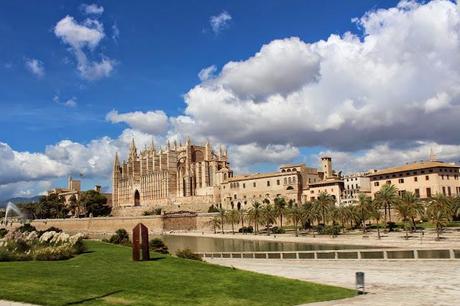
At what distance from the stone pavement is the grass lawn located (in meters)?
1.37

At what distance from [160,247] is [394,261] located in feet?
55.8

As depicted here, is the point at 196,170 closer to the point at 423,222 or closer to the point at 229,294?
the point at 423,222

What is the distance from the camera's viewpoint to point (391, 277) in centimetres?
1905

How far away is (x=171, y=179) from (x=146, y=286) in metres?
124

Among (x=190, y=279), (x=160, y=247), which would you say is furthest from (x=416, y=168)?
(x=190, y=279)

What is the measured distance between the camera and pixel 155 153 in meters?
151

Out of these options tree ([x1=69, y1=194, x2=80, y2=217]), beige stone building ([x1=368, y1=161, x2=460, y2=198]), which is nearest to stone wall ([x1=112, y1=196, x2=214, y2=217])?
tree ([x1=69, y1=194, x2=80, y2=217])

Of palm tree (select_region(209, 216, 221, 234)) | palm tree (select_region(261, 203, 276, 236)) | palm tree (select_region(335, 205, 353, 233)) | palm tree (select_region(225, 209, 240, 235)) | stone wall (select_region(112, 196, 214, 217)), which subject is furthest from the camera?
stone wall (select_region(112, 196, 214, 217))

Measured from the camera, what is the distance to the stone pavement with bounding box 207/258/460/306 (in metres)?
13.7

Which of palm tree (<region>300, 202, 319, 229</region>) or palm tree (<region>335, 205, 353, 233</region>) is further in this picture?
palm tree (<region>300, 202, 319, 229</region>)

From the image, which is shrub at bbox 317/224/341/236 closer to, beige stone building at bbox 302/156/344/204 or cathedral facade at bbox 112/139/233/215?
beige stone building at bbox 302/156/344/204

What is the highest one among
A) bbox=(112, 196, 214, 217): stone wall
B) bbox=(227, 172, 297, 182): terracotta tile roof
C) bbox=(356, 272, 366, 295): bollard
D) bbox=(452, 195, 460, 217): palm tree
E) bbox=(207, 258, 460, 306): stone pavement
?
bbox=(227, 172, 297, 182): terracotta tile roof

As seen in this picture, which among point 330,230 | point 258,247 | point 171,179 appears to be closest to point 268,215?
point 330,230

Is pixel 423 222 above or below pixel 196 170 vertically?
below
